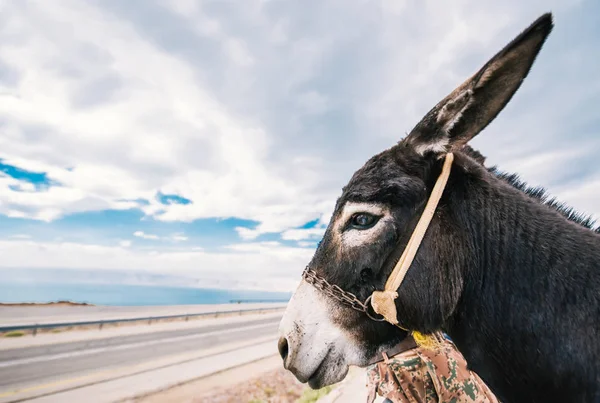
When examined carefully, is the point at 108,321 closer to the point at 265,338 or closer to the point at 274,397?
the point at 265,338

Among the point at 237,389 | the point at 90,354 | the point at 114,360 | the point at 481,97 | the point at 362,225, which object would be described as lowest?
the point at 237,389

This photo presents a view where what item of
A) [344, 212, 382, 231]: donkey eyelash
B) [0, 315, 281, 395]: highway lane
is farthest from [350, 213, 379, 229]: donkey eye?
[0, 315, 281, 395]: highway lane

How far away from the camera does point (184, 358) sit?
13.7m

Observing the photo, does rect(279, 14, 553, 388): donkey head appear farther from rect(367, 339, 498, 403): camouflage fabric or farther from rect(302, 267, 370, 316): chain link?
rect(367, 339, 498, 403): camouflage fabric

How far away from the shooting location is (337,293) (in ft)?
6.49

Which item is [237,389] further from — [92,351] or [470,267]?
[470,267]

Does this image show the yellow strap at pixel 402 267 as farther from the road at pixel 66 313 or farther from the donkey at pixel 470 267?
the road at pixel 66 313

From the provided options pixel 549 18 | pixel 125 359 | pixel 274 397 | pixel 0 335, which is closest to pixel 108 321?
pixel 0 335

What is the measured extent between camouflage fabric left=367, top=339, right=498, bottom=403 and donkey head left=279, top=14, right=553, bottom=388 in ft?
3.92

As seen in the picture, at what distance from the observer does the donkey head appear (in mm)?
1830

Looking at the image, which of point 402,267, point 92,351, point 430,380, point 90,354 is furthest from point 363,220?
point 92,351

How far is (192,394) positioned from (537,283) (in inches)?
378

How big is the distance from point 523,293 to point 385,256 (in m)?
0.68

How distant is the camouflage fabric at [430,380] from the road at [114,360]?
27.6ft
